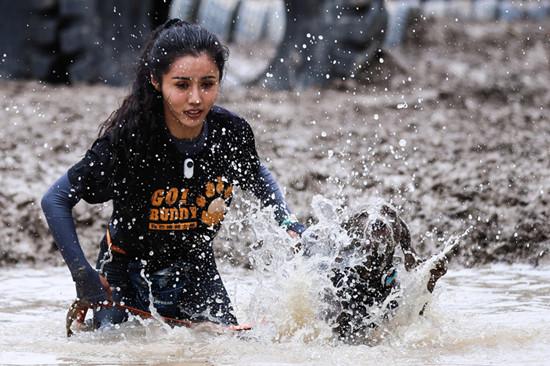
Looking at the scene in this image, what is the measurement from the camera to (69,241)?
4508 mm

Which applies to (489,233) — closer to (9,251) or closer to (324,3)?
(9,251)

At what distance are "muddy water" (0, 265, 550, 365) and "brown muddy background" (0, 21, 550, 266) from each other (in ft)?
3.45

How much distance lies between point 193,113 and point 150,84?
0.26m

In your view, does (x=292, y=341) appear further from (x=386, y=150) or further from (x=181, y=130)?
(x=386, y=150)

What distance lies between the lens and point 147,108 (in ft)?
15.5

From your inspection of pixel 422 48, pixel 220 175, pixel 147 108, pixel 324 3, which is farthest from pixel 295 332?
pixel 422 48

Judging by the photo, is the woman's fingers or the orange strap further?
the orange strap

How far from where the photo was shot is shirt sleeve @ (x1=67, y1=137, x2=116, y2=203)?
4574 mm

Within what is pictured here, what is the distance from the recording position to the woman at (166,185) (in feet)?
15.1

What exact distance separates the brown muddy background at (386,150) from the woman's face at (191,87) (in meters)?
1.49

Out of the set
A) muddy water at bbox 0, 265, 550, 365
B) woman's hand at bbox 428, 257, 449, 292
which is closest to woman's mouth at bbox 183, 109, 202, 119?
muddy water at bbox 0, 265, 550, 365

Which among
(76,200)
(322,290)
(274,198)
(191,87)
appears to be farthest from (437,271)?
(76,200)

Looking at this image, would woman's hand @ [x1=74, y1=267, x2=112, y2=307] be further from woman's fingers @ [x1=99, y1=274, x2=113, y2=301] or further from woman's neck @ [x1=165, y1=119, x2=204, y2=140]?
woman's neck @ [x1=165, y1=119, x2=204, y2=140]

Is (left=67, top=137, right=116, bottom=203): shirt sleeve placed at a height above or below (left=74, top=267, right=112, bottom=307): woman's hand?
above
